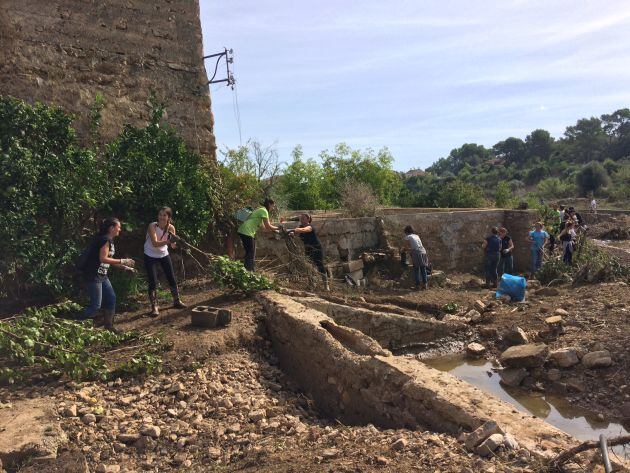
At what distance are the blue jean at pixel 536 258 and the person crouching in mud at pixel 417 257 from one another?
308 cm

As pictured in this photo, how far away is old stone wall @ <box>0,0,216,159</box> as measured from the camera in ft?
25.7

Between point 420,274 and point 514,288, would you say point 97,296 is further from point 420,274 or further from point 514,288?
point 514,288

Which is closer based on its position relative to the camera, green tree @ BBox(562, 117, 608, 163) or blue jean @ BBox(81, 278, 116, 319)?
blue jean @ BBox(81, 278, 116, 319)

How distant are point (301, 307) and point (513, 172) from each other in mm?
60606

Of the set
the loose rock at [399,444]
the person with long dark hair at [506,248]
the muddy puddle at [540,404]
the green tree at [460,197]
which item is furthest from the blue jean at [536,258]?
the green tree at [460,197]

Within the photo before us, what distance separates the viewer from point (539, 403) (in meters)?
6.29

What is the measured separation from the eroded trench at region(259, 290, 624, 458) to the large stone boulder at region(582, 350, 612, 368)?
0.74 metres

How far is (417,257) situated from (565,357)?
14.7 feet

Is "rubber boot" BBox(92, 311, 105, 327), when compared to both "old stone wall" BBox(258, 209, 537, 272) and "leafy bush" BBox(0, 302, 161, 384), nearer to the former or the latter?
"leafy bush" BBox(0, 302, 161, 384)

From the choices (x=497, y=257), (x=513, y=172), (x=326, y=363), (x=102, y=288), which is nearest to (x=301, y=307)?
(x=326, y=363)

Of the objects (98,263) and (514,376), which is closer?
(98,263)

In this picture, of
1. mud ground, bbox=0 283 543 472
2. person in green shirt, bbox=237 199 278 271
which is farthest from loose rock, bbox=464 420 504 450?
person in green shirt, bbox=237 199 278 271

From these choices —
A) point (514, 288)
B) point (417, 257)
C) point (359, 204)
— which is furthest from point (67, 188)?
point (359, 204)

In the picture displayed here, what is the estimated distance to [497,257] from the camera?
11852mm
